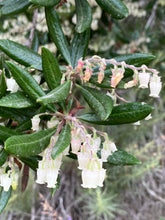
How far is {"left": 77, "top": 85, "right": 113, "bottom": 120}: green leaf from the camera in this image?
63cm

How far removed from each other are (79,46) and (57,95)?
0.28 m

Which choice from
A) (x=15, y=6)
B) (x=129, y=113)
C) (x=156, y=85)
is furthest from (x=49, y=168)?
(x=15, y=6)

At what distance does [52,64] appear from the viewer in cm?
67

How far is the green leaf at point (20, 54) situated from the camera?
0.70 meters

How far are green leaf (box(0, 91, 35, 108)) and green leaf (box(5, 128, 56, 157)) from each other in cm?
8

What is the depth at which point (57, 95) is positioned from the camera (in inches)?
23.9

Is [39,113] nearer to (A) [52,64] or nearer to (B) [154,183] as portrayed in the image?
(A) [52,64]

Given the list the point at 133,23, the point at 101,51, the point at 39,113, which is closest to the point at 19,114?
the point at 39,113

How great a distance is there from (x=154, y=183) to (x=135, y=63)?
2.12 m

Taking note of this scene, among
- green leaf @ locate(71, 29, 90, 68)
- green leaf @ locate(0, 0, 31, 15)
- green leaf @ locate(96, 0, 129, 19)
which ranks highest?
green leaf @ locate(0, 0, 31, 15)

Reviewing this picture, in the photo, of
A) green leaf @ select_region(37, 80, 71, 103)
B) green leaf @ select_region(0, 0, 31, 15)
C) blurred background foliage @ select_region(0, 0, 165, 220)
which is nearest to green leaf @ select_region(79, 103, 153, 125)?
green leaf @ select_region(37, 80, 71, 103)

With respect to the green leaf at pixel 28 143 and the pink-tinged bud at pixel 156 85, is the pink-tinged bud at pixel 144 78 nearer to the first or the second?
the pink-tinged bud at pixel 156 85

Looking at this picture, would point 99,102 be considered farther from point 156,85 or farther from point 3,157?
point 3,157

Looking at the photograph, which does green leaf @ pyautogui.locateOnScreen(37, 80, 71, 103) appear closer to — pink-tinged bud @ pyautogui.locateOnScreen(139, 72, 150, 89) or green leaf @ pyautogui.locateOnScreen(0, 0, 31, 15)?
pink-tinged bud @ pyautogui.locateOnScreen(139, 72, 150, 89)
